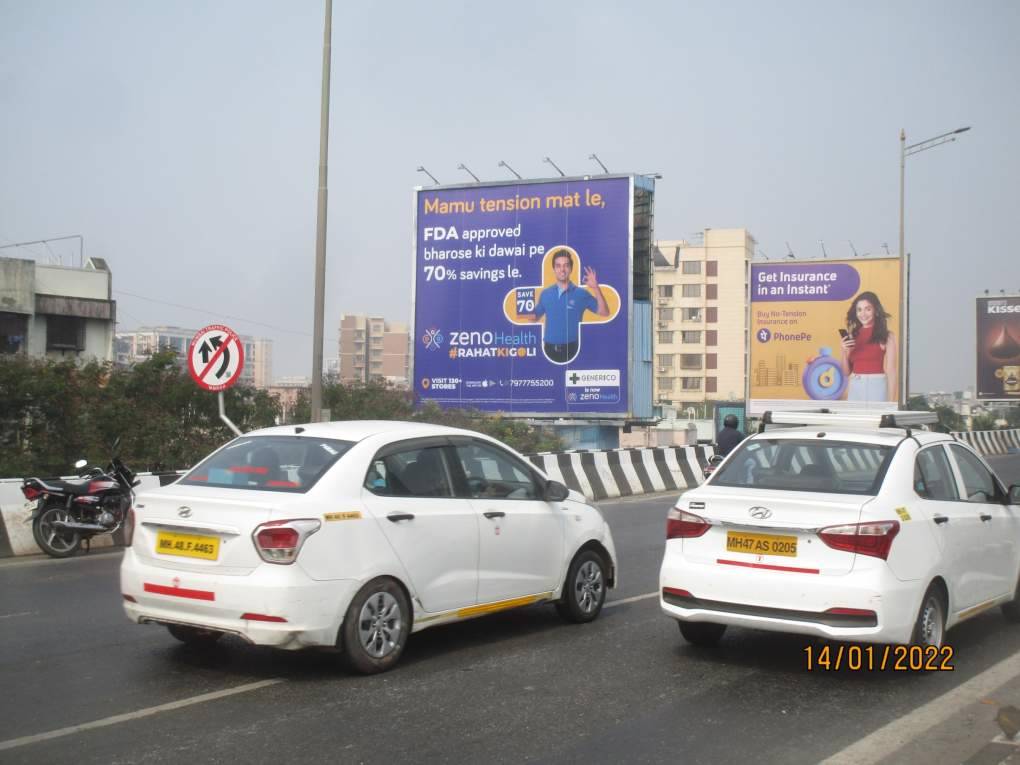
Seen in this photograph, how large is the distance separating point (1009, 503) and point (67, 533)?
972cm

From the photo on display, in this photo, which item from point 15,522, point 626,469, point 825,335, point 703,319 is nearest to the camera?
point 15,522

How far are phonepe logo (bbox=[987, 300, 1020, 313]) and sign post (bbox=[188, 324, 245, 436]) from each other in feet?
211

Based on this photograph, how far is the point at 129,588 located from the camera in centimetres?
677

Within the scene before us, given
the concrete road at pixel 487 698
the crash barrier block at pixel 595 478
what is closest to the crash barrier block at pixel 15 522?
the crash barrier block at pixel 595 478

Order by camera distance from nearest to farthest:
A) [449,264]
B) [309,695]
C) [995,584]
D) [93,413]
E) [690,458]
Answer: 1. [309,695]
2. [995,584]
3. [93,413]
4. [690,458]
5. [449,264]

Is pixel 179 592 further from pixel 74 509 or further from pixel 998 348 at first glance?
pixel 998 348

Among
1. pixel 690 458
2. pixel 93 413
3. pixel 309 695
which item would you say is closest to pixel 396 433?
pixel 309 695

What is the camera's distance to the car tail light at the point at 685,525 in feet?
23.2

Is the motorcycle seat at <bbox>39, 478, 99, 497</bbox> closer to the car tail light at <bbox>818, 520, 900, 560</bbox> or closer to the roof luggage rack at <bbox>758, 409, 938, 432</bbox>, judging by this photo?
the roof luggage rack at <bbox>758, 409, 938, 432</bbox>

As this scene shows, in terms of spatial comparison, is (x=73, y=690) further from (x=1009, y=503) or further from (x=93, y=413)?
(x=93, y=413)

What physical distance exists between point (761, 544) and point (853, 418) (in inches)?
74.0

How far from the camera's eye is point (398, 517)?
6859mm

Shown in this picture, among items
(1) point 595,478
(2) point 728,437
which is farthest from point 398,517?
(1) point 595,478

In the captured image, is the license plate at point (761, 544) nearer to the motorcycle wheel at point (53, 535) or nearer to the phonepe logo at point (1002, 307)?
the motorcycle wheel at point (53, 535)
